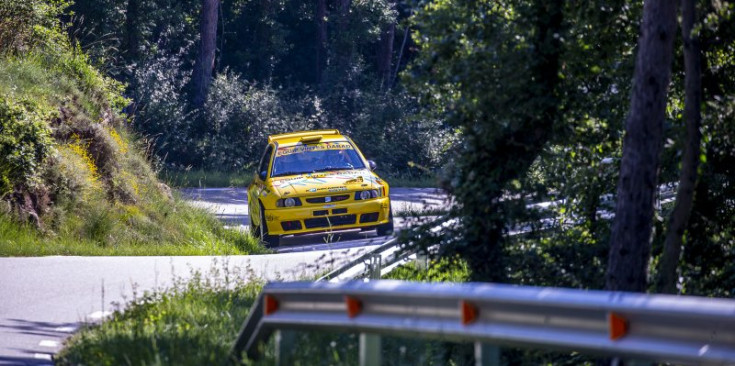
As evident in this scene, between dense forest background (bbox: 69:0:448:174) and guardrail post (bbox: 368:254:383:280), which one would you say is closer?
guardrail post (bbox: 368:254:383:280)

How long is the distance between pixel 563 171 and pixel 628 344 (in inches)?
226

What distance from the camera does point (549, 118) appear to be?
9.30 meters

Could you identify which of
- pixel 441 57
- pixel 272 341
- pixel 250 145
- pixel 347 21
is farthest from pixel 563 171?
pixel 347 21

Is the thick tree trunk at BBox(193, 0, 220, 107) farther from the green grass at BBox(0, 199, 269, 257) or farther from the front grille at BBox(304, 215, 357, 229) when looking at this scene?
the front grille at BBox(304, 215, 357, 229)

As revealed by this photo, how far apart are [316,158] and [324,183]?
3.68 feet

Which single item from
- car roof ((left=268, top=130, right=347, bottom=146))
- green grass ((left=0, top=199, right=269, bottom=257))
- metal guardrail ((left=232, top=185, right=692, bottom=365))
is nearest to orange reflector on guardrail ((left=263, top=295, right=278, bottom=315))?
metal guardrail ((left=232, top=185, right=692, bottom=365))

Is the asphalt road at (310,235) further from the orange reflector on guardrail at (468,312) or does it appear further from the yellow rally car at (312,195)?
the orange reflector on guardrail at (468,312)

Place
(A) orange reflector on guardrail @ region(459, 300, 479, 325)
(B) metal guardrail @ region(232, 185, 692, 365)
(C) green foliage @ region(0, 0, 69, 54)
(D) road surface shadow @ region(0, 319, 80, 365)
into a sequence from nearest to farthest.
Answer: (B) metal guardrail @ region(232, 185, 692, 365)
(A) orange reflector on guardrail @ region(459, 300, 479, 325)
(D) road surface shadow @ region(0, 319, 80, 365)
(C) green foliage @ region(0, 0, 69, 54)

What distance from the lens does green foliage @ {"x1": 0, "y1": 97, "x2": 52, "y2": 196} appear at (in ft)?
46.5

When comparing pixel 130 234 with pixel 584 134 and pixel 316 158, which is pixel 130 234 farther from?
pixel 584 134

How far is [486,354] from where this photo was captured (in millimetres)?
5148

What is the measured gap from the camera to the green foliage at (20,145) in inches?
558

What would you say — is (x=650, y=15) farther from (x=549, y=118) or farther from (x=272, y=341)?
(x=272, y=341)

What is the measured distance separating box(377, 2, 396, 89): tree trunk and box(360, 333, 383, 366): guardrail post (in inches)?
1516
